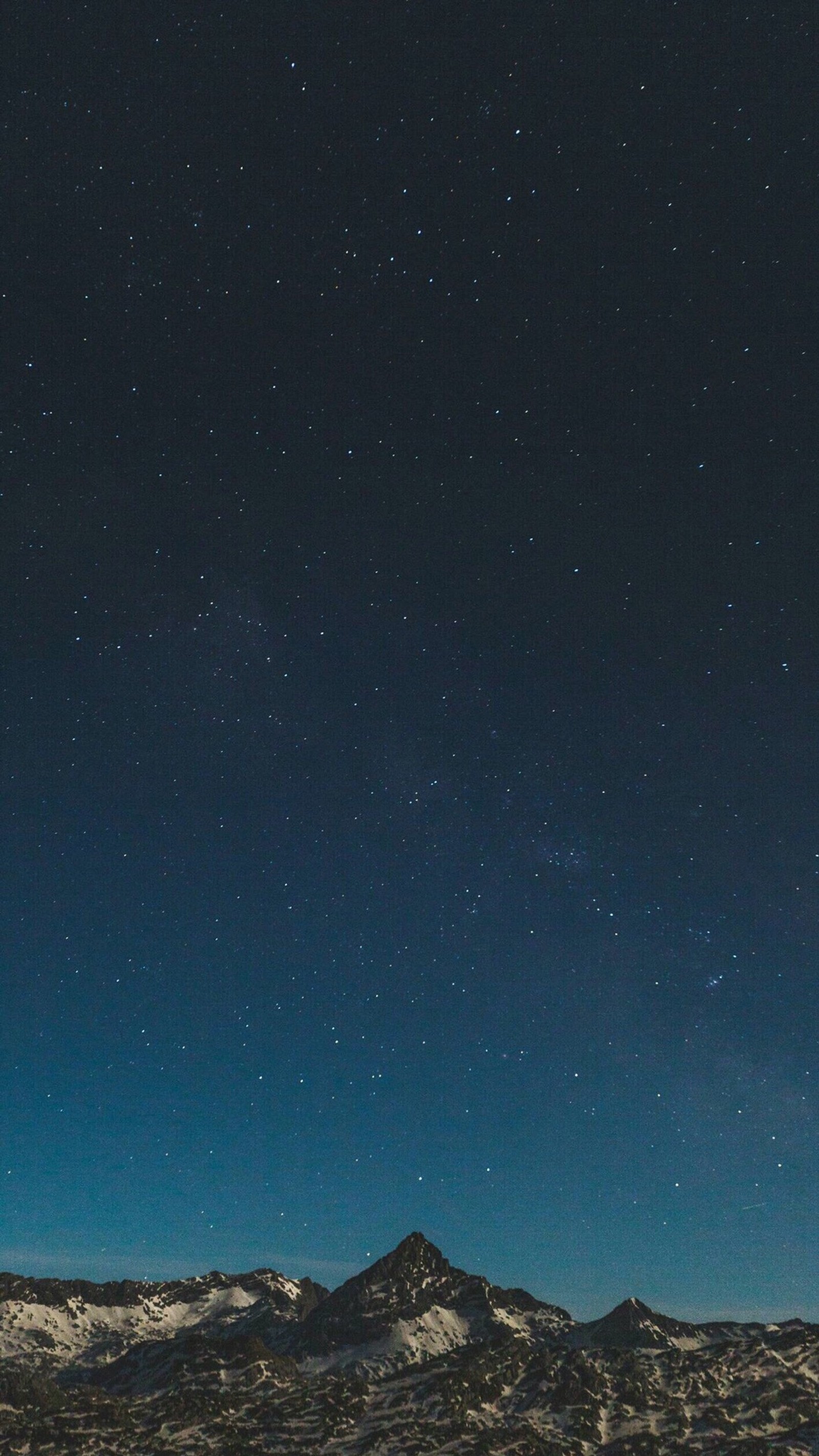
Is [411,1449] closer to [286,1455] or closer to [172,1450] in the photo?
[286,1455]

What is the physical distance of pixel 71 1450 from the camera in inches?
7844

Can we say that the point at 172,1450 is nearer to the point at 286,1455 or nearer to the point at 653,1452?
the point at 286,1455

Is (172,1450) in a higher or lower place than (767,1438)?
lower

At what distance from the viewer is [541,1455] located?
19412 centimetres

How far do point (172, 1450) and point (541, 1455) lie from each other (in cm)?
7446

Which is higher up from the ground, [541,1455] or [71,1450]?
[541,1455]

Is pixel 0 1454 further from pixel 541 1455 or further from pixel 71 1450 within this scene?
pixel 541 1455

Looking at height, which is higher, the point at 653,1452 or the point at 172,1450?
the point at 653,1452

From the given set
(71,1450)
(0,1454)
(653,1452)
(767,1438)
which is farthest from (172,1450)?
(767,1438)

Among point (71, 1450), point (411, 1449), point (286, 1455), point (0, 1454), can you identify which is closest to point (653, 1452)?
point (411, 1449)

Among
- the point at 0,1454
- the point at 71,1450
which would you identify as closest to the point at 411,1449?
the point at 71,1450

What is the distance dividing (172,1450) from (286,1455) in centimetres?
2373

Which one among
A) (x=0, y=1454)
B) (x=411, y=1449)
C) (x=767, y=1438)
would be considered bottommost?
(x=0, y=1454)

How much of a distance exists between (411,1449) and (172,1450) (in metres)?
48.5
